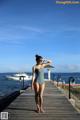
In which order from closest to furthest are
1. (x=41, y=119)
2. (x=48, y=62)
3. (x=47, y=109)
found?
(x=41, y=119)
(x=48, y=62)
(x=47, y=109)

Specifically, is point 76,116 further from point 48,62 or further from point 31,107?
point 31,107

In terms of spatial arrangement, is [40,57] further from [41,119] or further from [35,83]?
[41,119]

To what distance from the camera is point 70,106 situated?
21.3m

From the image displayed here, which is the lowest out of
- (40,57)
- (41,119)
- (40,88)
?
(41,119)

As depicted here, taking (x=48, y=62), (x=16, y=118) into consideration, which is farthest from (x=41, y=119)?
(x=48, y=62)

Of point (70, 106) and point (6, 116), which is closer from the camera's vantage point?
point (6, 116)

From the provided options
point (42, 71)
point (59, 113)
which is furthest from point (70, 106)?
point (42, 71)

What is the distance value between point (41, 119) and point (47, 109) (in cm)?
321

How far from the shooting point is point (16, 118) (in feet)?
56.5

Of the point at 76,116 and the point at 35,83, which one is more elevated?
the point at 35,83

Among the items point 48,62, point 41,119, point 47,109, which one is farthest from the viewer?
point 47,109

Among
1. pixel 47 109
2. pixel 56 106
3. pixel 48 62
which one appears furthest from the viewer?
pixel 56 106

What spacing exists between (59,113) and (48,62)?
2174mm

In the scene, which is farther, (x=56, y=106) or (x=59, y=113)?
(x=56, y=106)
